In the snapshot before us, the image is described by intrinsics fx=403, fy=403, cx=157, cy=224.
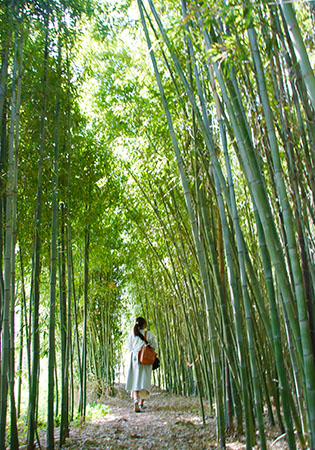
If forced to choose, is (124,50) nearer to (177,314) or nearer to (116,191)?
(116,191)

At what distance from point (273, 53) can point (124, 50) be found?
92.6 inches

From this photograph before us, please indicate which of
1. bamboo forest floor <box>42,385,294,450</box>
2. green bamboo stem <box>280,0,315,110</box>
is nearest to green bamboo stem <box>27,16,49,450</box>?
bamboo forest floor <box>42,385,294,450</box>

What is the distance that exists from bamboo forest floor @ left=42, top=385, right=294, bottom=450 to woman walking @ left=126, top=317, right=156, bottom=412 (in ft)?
0.72

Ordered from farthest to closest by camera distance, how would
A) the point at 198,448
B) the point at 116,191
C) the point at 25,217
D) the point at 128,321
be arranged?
the point at 128,321, the point at 116,191, the point at 25,217, the point at 198,448

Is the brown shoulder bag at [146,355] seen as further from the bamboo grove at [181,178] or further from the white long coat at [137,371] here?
the bamboo grove at [181,178]

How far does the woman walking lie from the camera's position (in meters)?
4.88

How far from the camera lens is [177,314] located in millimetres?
6051

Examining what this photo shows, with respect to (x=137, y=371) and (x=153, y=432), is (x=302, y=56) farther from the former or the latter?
(x=137, y=371)

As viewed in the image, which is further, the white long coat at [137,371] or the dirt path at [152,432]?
the white long coat at [137,371]

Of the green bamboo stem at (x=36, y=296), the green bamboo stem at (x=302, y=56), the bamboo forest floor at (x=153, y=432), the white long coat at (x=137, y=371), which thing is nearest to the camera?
the green bamboo stem at (x=302, y=56)

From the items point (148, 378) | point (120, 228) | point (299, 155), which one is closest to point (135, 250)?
point (120, 228)

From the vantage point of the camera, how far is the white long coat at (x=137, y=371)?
4.88 metres

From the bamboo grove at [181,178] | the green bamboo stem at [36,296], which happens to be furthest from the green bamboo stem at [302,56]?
the green bamboo stem at [36,296]

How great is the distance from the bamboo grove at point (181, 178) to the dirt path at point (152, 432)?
189 mm
